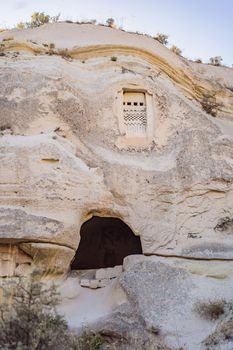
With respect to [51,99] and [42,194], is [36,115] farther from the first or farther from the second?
[42,194]

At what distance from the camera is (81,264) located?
14.5m

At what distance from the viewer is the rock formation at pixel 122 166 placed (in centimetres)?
1112

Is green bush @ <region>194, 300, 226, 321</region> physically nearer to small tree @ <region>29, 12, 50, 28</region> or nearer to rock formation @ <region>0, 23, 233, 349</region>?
rock formation @ <region>0, 23, 233, 349</region>

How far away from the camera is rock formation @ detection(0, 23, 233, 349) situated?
1112cm

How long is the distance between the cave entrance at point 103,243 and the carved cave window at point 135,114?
2221 mm

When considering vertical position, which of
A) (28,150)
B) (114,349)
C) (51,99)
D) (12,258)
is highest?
(51,99)

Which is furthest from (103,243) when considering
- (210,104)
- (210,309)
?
(210,309)

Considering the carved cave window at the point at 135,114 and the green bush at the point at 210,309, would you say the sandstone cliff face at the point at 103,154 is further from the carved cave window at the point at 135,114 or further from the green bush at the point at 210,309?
the green bush at the point at 210,309

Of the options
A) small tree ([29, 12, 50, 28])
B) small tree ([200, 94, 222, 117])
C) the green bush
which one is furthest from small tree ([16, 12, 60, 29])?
the green bush

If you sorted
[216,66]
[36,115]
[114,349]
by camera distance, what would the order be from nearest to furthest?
[114,349], [36,115], [216,66]

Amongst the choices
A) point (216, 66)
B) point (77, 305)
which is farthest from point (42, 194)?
point (216, 66)

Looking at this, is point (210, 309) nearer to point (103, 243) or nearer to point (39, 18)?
point (103, 243)

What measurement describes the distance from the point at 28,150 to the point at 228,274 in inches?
157

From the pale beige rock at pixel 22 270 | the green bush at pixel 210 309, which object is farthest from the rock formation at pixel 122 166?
the green bush at pixel 210 309
